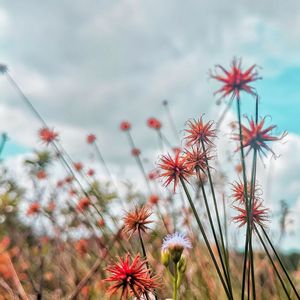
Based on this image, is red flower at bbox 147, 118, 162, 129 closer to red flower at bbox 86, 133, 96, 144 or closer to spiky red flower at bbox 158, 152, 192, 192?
red flower at bbox 86, 133, 96, 144

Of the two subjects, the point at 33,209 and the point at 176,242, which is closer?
the point at 176,242

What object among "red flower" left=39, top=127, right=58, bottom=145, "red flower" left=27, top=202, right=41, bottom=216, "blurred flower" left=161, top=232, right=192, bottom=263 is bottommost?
"blurred flower" left=161, top=232, right=192, bottom=263

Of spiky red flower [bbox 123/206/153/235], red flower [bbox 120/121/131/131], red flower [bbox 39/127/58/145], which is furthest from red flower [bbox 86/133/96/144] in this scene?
spiky red flower [bbox 123/206/153/235]

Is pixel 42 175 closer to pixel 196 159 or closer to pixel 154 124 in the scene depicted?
pixel 154 124

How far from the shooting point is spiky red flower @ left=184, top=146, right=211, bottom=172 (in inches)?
28.6

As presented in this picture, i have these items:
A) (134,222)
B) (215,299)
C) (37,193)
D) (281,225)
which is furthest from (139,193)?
(134,222)

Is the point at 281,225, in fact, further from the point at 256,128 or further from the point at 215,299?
the point at 256,128

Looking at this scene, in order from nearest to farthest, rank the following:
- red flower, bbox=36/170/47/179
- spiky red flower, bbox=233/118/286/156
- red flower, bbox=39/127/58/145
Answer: spiky red flower, bbox=233/118/286/156, red flower, bbox=39/127/58/145, red flower, bbox=36/170/47/179

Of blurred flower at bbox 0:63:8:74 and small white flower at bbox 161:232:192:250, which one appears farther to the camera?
blurred flower at bbox 0:63:8:74

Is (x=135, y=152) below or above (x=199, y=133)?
above

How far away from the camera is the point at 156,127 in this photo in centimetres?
224

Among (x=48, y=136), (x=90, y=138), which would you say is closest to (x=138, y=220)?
(x=48, y=136)

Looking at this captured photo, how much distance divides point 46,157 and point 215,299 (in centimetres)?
133

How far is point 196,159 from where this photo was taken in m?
0.73
